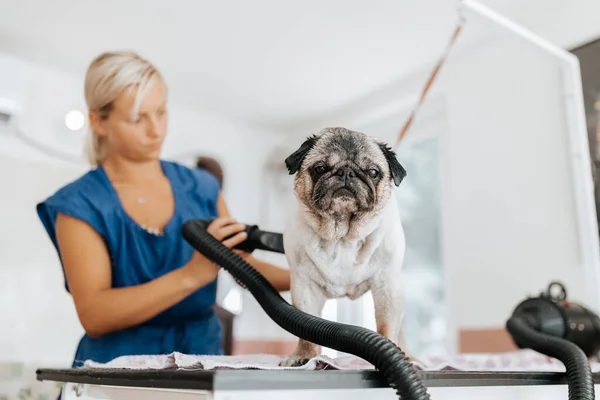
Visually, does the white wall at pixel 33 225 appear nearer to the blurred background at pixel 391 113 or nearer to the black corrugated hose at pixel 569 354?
the blurred background at pixel 391 113

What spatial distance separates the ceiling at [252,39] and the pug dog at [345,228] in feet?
5.32

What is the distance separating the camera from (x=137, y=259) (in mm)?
982

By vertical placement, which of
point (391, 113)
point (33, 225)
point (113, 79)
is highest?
point (391, 113)

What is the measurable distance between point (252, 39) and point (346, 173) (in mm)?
1920

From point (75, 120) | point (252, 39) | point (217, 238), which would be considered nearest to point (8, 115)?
point (75, 120)

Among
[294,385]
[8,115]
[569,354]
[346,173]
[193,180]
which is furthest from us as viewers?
[8,115]

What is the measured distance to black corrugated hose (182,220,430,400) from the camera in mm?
485

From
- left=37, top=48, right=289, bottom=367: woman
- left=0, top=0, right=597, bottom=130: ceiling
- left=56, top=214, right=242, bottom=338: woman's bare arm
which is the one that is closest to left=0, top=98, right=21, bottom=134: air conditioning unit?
left=0, top=0, right=597, bottom=130: ceiling

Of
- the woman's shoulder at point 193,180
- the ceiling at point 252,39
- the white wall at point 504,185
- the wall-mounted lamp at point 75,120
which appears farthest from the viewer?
the wall-mounted lamp at point 75,120

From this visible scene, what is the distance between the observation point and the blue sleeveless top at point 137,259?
0.94 metres

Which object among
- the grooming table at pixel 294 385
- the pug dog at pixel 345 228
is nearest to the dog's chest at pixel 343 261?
the pug dog at pixel 345 228

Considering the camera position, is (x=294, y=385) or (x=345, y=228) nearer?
(x=294, y=385)

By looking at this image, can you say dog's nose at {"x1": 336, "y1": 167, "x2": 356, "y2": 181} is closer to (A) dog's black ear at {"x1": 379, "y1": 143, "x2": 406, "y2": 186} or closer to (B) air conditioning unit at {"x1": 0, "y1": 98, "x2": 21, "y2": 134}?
(A) dog's black ear at {"x1": 379, "y1": 143, "x2": 406, "y2": 186}

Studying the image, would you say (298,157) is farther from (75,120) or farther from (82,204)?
(75,120)
